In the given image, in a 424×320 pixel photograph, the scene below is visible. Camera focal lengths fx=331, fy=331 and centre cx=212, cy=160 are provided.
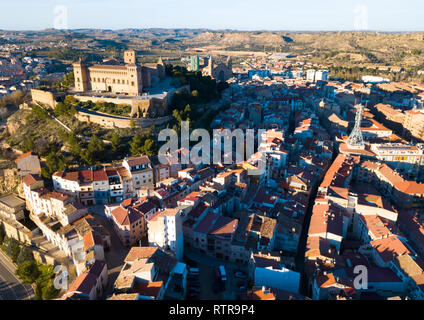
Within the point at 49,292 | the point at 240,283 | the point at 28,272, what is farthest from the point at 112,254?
the point at 240,283

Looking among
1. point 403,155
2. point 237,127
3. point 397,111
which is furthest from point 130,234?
point 397,111


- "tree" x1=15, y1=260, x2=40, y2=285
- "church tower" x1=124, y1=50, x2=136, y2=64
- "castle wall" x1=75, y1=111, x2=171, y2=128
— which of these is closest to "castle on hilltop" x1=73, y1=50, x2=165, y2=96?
"church tower" x1=124, y1=50, x2=136, y2=64

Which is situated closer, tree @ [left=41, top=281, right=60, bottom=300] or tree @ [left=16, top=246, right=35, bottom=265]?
tree @ [left=41, top=281, right=60, bottom=300]

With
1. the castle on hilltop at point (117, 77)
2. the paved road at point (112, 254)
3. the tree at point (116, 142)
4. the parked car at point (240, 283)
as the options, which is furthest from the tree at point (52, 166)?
the parked car at point (240, 283)

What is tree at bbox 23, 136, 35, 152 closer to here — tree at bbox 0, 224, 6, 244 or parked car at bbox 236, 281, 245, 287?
tree at bbox 0, 224, 6, 244

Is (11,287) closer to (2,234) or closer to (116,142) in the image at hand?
(2,234)

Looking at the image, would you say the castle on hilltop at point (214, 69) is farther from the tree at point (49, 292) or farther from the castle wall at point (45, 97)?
the tree at point (49, 292)
